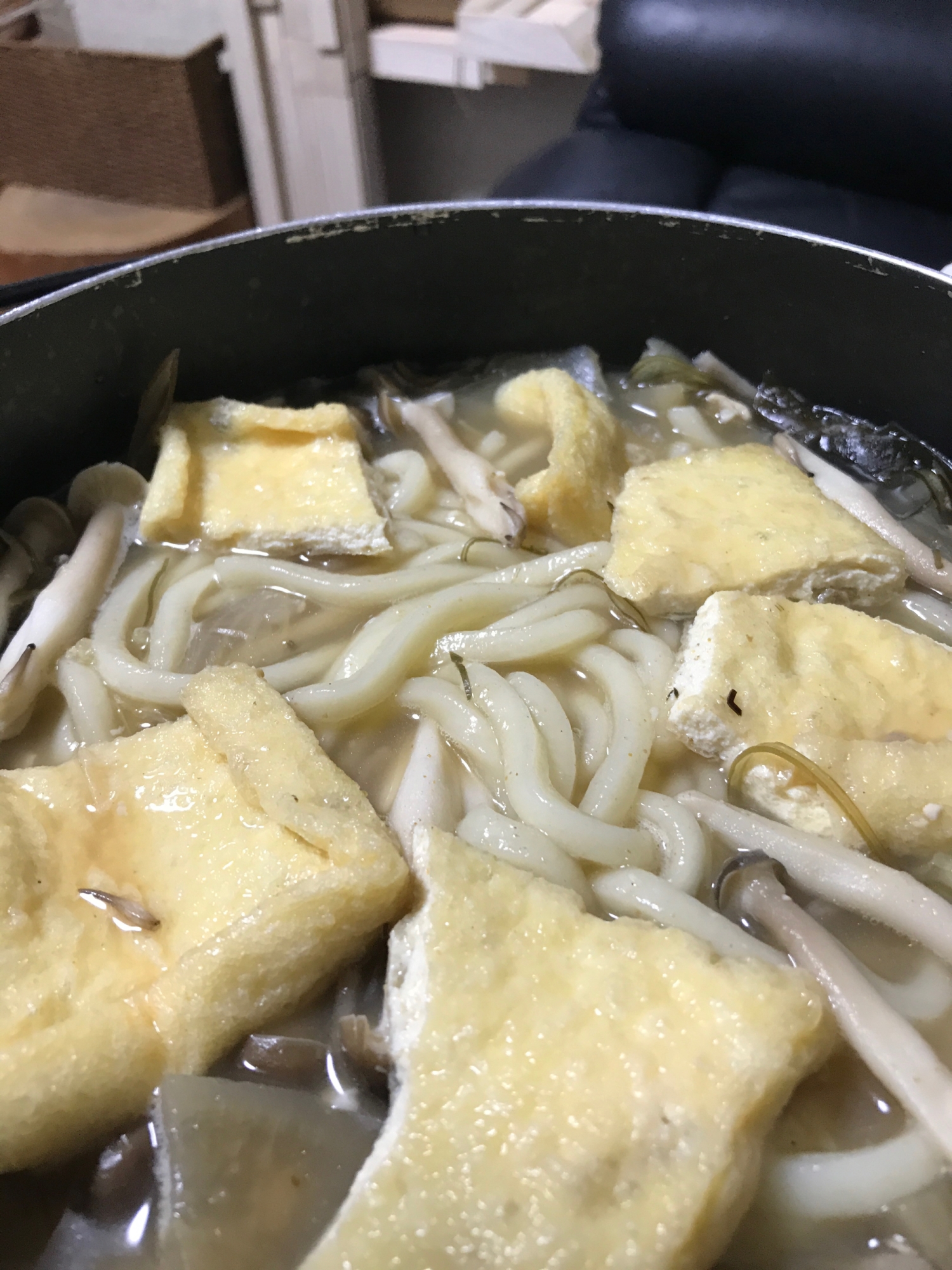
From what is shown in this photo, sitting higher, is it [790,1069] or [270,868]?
[270,868]

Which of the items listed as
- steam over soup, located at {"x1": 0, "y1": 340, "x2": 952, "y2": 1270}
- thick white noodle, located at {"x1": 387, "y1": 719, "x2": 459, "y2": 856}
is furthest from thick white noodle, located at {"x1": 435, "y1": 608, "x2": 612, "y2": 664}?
thick white noodle, located at {"x1": 387, "y1": 719, "x2": 459, "y2": 856}

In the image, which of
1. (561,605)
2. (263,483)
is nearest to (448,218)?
(263,483)

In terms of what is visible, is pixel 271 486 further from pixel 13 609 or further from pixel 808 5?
pixel 808 5

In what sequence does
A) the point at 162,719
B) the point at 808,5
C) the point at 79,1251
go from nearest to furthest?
the point at 79,1251
the point at 162,719
the point at 808,5

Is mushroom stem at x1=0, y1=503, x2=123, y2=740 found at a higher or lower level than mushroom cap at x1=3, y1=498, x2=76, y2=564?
lower

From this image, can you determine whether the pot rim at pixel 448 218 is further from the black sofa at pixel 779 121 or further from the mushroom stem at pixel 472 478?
the black sofa at pixel 779 121

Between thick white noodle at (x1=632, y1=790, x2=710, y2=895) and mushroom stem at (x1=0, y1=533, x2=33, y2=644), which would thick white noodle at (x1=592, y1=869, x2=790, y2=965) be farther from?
mushroom stem at (x1=0, y1=533, x2=33, y2=644)

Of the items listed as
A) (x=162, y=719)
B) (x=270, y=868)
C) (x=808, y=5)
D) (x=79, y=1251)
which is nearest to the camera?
(x=79, y=1251)

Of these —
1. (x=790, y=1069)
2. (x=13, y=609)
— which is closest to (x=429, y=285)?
(x=13, y=609)
